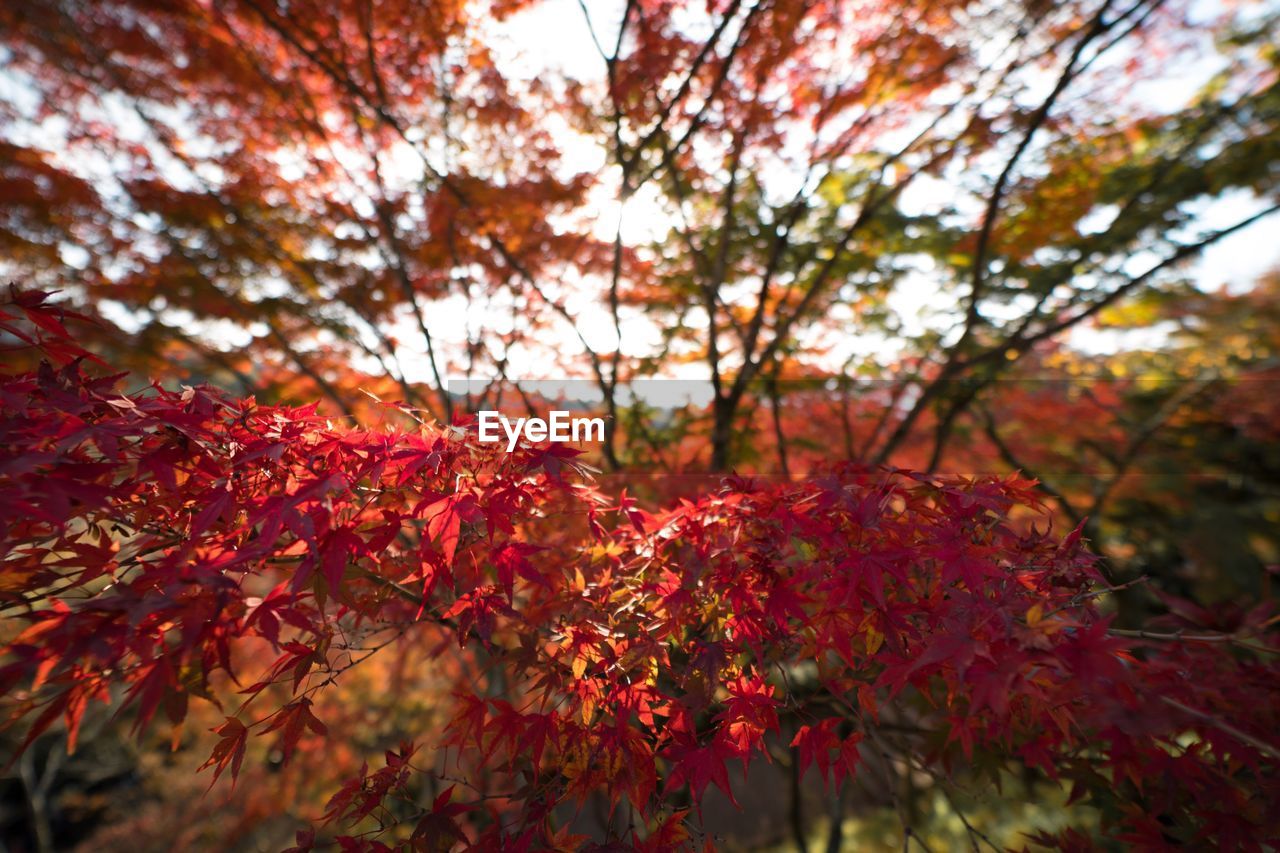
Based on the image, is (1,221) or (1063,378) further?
(1063,378)

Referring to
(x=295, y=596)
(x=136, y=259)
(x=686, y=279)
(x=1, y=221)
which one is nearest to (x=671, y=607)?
(x=295, y=596)

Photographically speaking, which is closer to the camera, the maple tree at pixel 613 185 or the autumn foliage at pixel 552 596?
the autumn foliage at pixel 552 596

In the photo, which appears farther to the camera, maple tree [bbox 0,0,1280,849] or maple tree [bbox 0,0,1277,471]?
maple tree [bbox 0,0,1277,471]

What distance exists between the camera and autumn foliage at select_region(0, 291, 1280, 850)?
1.35 metres

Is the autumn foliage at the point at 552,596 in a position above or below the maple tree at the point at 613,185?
below

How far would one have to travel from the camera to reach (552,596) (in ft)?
6.42

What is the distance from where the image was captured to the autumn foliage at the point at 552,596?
1.35 metres

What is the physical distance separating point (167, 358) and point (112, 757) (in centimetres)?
650

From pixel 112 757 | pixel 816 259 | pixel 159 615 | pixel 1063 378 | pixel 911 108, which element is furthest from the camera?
pixel 112 757

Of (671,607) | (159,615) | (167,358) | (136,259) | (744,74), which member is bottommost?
(671,607)

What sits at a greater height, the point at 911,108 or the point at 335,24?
the point at 335,24

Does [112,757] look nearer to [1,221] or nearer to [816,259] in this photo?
[1,221]

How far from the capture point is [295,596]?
135cm

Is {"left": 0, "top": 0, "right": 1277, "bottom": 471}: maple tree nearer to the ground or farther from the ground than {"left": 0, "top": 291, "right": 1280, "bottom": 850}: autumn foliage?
farther from the ground
